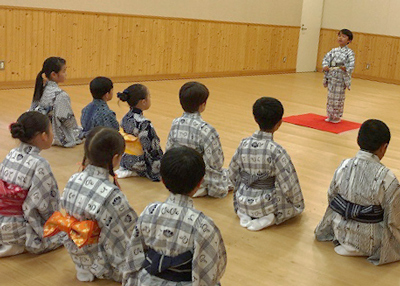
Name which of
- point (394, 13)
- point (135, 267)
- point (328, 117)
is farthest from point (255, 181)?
point (394, 13)

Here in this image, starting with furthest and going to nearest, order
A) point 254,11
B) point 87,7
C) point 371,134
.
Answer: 1. point 254,11
2. point 87,7
3. point 371,134

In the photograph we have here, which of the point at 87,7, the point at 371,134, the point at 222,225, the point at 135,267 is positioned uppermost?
the point at 87,7

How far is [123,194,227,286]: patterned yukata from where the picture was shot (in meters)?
2.02

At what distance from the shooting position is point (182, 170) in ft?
6.67

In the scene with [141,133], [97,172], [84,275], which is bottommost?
[84,275]

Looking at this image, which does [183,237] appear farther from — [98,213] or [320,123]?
[320,123]

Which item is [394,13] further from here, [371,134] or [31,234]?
[31,234]

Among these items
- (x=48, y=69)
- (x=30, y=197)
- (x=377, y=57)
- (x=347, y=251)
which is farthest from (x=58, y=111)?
(x=377, y=57)

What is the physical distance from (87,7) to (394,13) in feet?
23.0

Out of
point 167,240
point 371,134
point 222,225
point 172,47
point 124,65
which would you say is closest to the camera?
point 167,240

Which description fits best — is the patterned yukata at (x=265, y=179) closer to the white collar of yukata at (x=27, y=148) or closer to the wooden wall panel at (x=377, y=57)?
the white collar of yukata at (x=27, y=148)

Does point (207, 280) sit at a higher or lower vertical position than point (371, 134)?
lower

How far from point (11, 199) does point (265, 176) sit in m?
1.46

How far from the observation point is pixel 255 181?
11.0 feet
